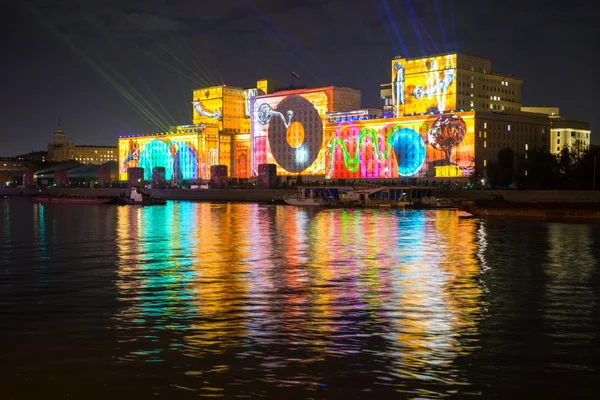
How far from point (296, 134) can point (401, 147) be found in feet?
116

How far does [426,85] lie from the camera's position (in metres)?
149

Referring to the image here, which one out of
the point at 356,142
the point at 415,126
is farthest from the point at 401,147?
the point at 356,142

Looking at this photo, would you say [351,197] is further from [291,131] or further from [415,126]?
[291,131]

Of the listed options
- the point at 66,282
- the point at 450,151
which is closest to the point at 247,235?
the point at 66,282

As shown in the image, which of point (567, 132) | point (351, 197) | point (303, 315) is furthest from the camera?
point (567, 132)

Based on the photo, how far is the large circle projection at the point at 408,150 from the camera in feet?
465

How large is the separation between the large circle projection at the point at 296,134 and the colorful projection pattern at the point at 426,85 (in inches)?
871

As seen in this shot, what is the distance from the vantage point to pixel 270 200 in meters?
144

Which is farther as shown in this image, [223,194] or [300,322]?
[223,194]

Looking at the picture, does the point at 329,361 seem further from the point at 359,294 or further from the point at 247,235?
the point at 247,235

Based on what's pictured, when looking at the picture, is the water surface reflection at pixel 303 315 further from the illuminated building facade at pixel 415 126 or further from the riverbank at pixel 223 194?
the riverbank at pixel 223 194

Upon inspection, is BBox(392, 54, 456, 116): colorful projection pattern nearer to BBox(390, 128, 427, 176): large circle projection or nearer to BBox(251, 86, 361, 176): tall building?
BBox(390, 128, 427, 176): large circle projection

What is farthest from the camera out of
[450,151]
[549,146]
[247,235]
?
[549,146]

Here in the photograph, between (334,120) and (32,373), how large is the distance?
5810 inches
